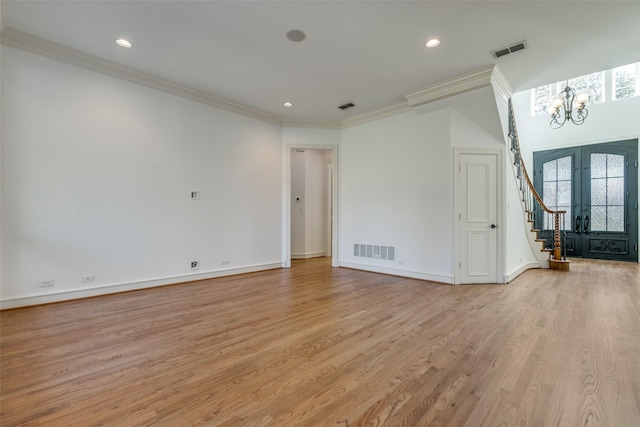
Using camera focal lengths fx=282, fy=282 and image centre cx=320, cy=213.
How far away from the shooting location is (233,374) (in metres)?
1.96

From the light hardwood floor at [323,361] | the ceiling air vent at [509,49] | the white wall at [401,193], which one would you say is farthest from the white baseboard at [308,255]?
the ceiling air vent at [509,49]

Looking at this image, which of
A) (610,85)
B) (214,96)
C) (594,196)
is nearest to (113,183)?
(214,96)

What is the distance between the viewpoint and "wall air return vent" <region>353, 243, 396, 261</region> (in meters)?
5.29

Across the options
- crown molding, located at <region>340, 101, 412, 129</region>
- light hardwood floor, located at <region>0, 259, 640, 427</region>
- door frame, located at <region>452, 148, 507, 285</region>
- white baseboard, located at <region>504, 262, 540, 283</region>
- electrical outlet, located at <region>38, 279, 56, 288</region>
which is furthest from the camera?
crown molding, located at <region>340, 101, 412, 129</region>

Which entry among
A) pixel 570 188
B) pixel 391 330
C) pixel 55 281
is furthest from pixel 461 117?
pixel 55 281

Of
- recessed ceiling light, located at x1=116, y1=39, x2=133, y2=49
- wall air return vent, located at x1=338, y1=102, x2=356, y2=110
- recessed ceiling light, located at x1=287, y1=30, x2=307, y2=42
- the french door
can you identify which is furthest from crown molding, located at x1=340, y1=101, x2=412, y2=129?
the french door

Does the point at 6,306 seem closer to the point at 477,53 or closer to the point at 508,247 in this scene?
the point at 477,53

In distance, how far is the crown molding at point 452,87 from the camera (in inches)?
155

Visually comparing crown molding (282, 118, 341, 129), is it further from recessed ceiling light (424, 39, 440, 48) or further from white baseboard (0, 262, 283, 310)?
white baseboard (0, 262, 283, 310)

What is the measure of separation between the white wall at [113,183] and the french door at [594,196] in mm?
7326

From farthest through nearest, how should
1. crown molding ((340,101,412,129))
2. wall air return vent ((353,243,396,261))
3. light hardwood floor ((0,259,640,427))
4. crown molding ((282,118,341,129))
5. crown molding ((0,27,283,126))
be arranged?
crown molding ((282,118,341,129)), wall air return vent ((353,243,396,261)), crown molding ((340,101,412,129)), crown molding ((0,27,283,126)), light hardwood floor ((0,259,640,427))

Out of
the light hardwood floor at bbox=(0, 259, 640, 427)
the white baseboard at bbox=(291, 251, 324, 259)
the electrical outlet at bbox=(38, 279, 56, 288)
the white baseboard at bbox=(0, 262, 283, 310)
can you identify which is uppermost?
the electrical outlet at bbox=(38, 279, 56, 288)

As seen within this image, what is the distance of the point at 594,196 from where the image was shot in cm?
713

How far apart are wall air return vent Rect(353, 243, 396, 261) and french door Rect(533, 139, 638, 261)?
4240 mm
